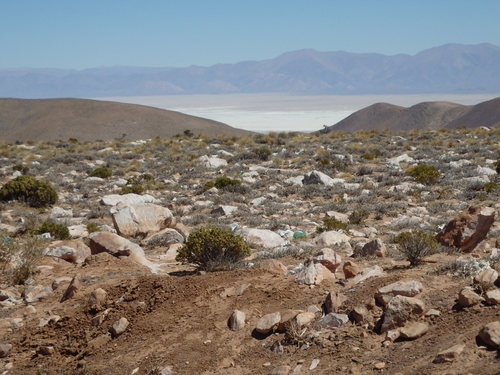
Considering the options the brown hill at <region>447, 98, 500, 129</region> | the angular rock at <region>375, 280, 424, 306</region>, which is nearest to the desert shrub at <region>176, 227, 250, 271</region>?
the angular rock at <region>375, 280, 424, 306</region>

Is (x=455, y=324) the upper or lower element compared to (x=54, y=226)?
upper

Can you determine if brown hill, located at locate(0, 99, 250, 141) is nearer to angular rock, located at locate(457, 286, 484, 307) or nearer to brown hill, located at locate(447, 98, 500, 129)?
brown hill, located at locate(447, 98, 500, 129)

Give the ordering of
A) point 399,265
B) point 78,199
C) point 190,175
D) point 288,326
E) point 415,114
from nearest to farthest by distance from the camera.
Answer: point 288,326 → point 399,265 → point 78,199 → point 190,175 → point 415,114

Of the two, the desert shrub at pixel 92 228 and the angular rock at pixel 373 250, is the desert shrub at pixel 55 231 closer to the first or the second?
the desert shrub at pixel 92 228

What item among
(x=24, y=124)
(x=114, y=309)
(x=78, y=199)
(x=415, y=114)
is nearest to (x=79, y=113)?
(x=24, y=124)

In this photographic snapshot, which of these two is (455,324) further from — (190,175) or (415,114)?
(415,114)

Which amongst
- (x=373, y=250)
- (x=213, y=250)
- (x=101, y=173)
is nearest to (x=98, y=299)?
(x=213, y=250)

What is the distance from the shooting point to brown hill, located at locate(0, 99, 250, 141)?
86938 millimetres

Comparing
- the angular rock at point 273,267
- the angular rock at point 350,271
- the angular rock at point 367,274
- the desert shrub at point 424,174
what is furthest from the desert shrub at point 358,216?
the angular rock at point 367,274

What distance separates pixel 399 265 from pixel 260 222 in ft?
17.5

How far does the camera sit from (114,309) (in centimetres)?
741

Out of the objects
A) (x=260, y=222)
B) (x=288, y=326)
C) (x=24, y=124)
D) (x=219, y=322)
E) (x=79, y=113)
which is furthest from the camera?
(x=79, y=113)

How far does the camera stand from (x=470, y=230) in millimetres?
8828

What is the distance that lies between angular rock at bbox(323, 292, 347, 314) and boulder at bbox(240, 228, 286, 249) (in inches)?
175
